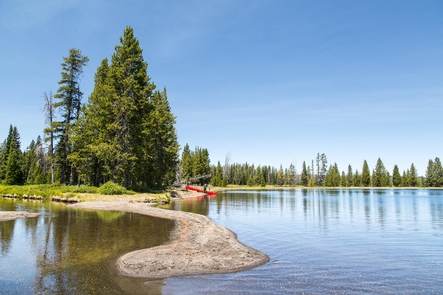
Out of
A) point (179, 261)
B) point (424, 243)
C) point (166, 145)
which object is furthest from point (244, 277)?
point (166, 145)

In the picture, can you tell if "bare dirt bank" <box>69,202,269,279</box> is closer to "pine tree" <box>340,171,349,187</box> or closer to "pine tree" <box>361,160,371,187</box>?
"pine tree" <box>361,160,371,187</box>

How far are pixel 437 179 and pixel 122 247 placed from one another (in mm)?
151752

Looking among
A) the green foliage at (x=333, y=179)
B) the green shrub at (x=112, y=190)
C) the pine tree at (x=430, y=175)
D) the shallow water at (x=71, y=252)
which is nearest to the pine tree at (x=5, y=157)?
the green shrub at (x=112, y=190)

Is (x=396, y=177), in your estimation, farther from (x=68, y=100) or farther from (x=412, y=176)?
(x=68, y=100)

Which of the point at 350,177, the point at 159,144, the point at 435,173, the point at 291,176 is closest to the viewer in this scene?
the point at 159,144

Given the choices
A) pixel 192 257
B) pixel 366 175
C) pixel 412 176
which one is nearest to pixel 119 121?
pixel 192 257

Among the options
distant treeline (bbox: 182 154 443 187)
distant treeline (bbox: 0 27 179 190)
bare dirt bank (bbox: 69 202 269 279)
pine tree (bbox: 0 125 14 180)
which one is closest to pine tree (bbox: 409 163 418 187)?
distant treeline (bbox: 182 154 443 187)

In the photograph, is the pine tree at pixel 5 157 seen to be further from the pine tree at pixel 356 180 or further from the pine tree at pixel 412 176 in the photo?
the pine tree at pixel 412 176

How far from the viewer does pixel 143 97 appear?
140 feet

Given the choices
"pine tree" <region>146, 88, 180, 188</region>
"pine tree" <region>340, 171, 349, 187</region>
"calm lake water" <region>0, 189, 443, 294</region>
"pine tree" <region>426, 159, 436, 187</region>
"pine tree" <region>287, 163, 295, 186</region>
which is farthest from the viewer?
"pine tree" <region>287, 163, 295, 186</region>

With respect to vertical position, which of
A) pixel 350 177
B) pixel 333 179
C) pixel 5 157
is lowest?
pixel 333 179

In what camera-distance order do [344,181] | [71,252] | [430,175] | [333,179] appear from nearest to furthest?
[71,252], [430,175], [333,179], [344,181]

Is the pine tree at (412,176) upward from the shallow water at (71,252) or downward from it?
upward

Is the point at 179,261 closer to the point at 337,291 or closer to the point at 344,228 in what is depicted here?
the point at 337,291
